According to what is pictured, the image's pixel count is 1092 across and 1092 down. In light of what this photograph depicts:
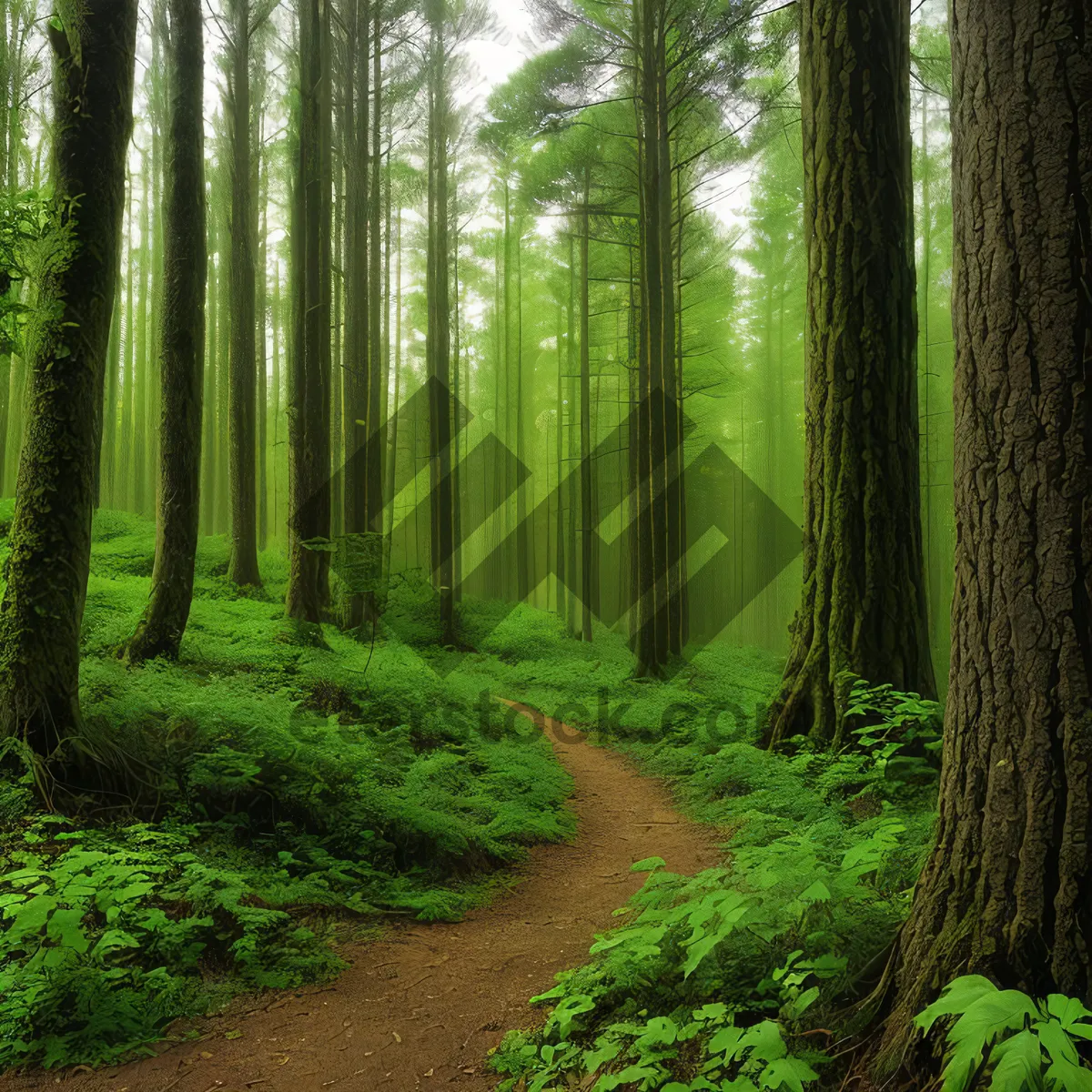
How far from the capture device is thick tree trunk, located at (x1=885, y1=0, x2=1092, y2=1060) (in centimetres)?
214

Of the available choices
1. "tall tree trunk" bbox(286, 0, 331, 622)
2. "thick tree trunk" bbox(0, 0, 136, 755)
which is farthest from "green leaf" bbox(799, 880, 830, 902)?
"tall tree trunk" bbox(286, 0, 331, 622)

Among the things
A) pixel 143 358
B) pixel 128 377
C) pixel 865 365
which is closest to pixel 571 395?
pixel 143 358

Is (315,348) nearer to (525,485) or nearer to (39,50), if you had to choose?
(39,50)

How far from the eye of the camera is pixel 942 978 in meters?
2.27

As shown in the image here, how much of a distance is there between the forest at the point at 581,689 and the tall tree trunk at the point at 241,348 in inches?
5.0

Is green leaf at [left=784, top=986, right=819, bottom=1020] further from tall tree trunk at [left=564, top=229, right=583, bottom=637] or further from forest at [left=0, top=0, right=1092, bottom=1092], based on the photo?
tall tree trunk at [left=564, top=229, right=583, bottom=637]

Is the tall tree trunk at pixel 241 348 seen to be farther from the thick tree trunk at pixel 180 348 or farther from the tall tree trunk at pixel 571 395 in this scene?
the tall tree trunk at pixel 571 395

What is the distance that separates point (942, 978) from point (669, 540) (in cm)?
1313

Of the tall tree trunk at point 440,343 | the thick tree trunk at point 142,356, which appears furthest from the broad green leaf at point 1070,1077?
the thick tree trunk at point 142,356

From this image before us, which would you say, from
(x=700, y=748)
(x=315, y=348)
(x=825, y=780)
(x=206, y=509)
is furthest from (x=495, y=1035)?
(x=206, y=509)

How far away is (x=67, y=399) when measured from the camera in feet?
17.6

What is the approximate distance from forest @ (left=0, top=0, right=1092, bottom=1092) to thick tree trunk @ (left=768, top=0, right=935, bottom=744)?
3 cm

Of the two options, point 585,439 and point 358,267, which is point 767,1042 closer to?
point 358,267

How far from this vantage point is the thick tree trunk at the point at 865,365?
→ 5.88 metres
